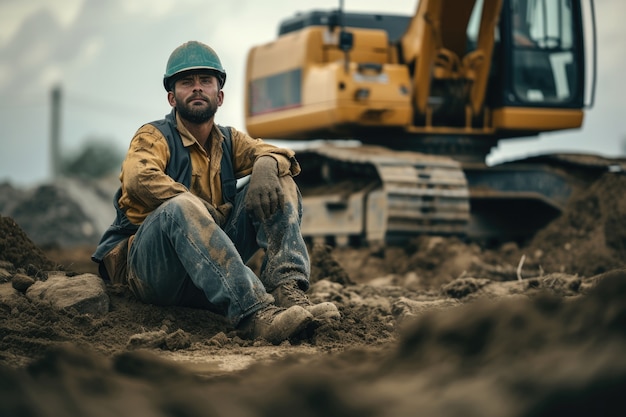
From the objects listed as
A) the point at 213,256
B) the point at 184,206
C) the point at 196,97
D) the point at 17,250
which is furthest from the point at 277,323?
the point at 17,250

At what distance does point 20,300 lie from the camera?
5609 mm

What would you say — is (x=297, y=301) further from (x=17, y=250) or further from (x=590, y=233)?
(x=590, y=233)

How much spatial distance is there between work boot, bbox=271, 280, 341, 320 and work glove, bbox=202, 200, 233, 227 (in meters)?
0.48

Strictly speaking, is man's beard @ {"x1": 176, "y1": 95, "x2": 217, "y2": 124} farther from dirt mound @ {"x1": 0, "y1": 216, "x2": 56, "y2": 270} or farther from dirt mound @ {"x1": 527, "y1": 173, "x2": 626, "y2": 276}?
dirt mound @ {"x1": 527, "y1": 173, "x2": 626, "y2": 276}

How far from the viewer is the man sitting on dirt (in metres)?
5.30

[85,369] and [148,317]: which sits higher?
[85,369]

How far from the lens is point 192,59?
571 centimetres

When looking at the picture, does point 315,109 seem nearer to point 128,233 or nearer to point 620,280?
point 128,233

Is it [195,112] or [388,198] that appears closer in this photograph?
[195,112]

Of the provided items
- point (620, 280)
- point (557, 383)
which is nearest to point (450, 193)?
point (620, 280)

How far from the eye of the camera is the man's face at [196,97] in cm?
572

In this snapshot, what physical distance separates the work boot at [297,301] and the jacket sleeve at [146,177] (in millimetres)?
697

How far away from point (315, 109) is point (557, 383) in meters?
9.95

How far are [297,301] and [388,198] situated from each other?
19.6 feet
